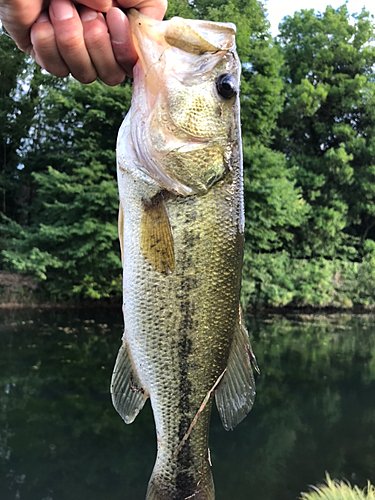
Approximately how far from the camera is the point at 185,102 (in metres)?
1.51

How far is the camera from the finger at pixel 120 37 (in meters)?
1.46

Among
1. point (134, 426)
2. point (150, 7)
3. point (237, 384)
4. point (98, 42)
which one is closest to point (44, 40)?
point (98, 42)

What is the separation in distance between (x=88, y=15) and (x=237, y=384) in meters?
1.41

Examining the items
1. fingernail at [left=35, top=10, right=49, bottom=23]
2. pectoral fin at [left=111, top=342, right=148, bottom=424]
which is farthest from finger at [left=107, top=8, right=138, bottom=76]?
pectoral fin at [left=111, top=342, right=148, bottom=424]

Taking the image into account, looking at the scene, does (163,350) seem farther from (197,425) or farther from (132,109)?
(132,109)

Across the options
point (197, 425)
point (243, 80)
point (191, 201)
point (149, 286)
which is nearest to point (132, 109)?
point (191, 201)

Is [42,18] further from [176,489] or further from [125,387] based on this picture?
[176,489]

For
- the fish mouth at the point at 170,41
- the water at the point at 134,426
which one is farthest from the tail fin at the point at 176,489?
the water at the point at 134,426

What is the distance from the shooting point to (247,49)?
13969 millimetres

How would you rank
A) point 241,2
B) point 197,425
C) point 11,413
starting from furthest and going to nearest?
point 241,2
point 11,413
point 197,425

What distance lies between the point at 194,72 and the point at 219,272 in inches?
28.1

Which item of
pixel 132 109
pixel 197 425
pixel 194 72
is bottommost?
pixel 197 425

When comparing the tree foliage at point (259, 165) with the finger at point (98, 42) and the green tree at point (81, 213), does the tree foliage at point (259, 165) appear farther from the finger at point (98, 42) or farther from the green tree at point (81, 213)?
the finger at point (98, 42)

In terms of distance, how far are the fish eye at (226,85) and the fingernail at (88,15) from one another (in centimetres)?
47
